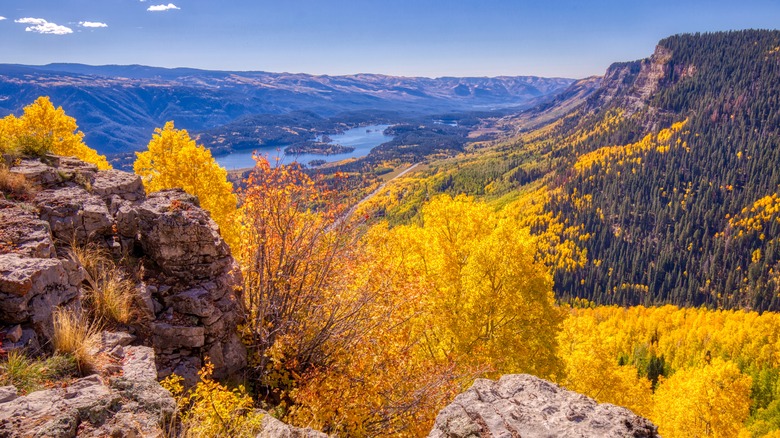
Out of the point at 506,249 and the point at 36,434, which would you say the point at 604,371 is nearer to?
the point at 506,249

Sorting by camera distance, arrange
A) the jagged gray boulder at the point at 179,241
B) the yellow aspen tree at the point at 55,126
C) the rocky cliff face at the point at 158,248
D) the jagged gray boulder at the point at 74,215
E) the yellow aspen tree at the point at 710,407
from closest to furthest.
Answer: the rocky cliff face at the point at 158,248 → the jagged gray boulder at the point at 74,215 → the jagged gray boulder at the point at 179,241 → the yellow aspen tree at the point at 55,126 → the yellow aspen tree at the point at 710,407

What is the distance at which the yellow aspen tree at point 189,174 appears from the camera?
30266 millimetres

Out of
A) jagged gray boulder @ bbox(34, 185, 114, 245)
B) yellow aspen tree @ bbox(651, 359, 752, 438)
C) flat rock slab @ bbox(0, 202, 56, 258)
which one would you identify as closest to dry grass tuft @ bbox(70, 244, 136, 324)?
jagged gray boulder @ bbox(34, 185, 114, 245)

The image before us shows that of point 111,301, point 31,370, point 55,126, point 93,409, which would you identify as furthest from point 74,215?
point 55,126

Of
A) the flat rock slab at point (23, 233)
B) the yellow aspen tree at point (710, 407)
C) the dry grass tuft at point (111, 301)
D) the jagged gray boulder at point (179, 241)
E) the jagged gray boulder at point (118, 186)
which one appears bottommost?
the yellow aspen tree at point (710, 407)

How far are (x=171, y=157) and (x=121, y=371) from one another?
2599cm

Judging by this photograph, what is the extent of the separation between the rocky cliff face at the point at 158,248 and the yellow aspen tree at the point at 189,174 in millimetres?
15084

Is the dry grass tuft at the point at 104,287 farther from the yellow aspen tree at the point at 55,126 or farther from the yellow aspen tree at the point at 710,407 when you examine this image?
the yellow aspen tree at the point at 710,407

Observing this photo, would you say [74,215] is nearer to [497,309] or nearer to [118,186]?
[118,186]

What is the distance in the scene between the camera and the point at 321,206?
1762 cm

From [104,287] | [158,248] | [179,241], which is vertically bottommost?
[104,287]

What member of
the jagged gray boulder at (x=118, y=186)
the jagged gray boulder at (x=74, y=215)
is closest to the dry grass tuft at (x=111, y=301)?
the jagged gray boulder at (x=74, y=215)

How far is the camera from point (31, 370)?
7773 mm

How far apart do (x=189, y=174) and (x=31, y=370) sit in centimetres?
2522
